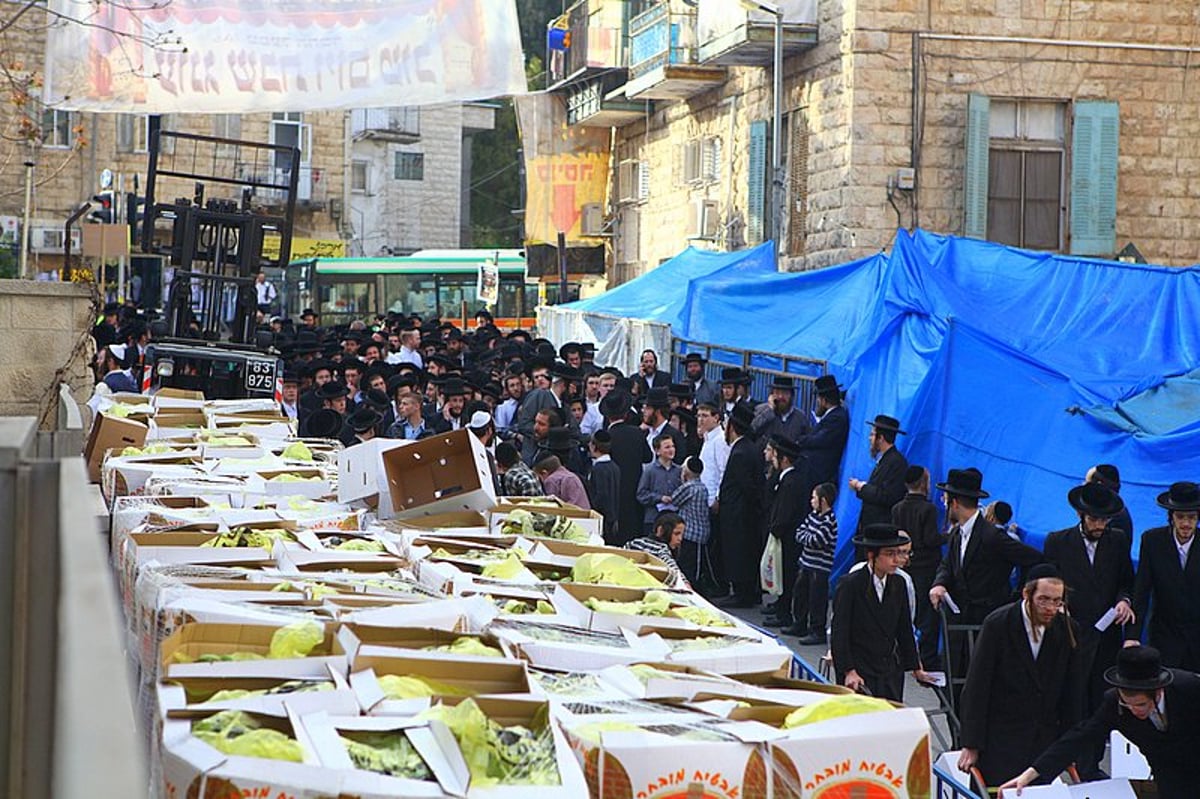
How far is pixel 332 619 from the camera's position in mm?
5008

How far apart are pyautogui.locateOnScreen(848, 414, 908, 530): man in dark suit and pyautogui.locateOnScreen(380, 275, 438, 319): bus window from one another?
27479 mm

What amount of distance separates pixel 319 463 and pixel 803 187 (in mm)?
15402

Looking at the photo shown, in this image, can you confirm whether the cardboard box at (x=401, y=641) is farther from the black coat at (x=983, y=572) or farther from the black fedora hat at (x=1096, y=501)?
the black coat at (x=983, y=572)

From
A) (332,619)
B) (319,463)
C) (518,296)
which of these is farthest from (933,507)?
(518,296)

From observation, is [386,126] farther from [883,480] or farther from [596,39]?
[883,480]

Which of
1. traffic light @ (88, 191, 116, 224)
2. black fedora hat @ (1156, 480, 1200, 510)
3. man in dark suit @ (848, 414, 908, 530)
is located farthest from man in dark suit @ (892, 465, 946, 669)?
traffic light @ (88, 191, 116, 224)

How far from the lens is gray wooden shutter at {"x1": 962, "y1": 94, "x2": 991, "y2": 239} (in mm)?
22234

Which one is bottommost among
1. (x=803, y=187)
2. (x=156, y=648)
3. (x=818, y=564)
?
(x=818, y=564)

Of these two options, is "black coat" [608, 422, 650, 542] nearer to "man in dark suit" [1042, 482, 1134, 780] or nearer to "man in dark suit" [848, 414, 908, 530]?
"man in dark suit" [848, 414, 908, 530]

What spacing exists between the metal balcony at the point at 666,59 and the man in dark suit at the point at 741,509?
42.6 feet

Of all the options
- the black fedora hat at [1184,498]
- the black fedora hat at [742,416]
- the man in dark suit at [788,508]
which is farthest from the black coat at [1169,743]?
the black fedora hat at [742,416]

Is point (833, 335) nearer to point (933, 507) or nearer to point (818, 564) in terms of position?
point (818, 564)

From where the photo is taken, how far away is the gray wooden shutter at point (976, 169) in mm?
22234

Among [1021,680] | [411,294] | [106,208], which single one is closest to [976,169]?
[106,208]
